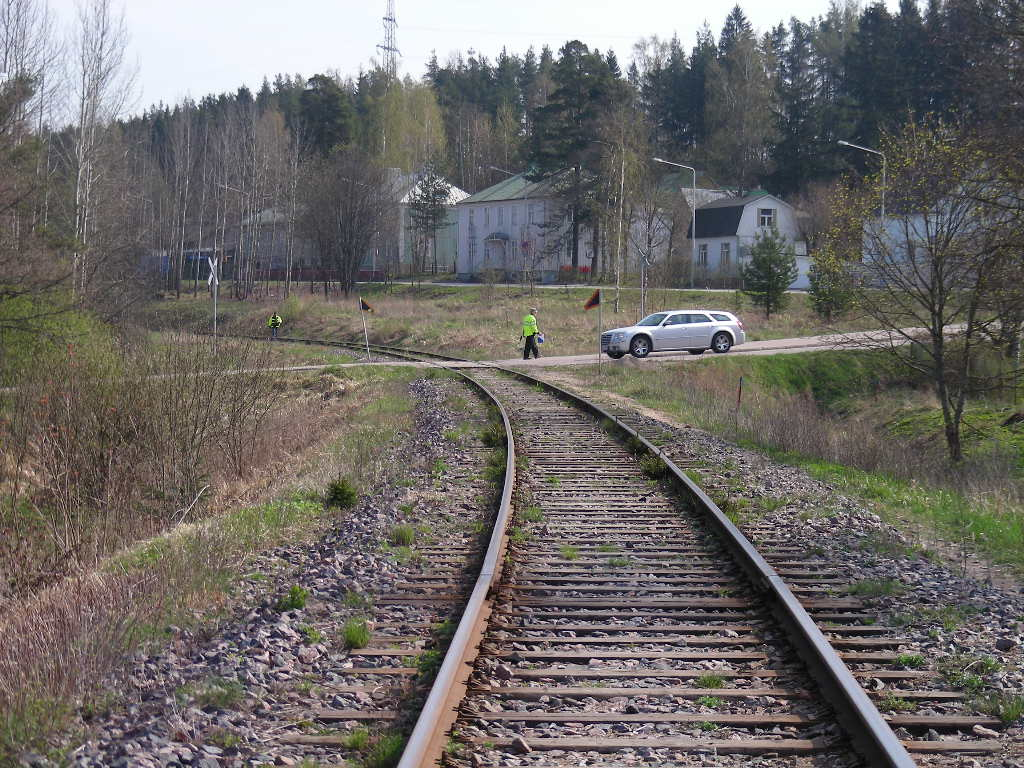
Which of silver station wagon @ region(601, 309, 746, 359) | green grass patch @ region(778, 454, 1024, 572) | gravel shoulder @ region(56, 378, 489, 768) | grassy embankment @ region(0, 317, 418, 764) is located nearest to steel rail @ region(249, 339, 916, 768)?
gravel shoulder @ region(56, 378, 489, 768)

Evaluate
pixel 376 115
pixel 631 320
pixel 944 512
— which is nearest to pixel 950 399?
pixel 944 512

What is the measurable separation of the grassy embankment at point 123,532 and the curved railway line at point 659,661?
1449mm

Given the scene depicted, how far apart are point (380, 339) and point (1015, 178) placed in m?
31.7

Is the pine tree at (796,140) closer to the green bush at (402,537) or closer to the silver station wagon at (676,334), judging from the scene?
the silver station wagon at (676,334)

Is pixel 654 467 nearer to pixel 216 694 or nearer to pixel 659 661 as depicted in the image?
pixel 659 661

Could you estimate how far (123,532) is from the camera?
1289 cm

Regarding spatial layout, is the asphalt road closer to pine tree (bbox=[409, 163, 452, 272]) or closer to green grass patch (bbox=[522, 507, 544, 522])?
green grass patch (bbox=[522, 507, 544, 522])

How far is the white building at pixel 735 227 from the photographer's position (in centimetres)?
7612

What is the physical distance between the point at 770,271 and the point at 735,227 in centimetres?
2963

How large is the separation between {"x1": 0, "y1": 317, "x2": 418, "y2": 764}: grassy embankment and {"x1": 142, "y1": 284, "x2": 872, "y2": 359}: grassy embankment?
1725 cm

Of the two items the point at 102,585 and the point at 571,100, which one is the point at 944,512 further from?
the point at 571,100

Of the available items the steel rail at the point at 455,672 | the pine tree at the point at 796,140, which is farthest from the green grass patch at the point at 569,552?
the pine tree at the point at 796,140

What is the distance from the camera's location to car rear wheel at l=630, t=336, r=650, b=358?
A: 34.2 m

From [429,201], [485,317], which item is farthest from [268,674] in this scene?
[429,201]
